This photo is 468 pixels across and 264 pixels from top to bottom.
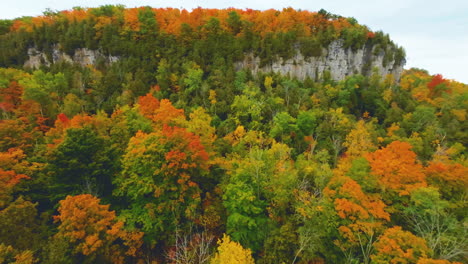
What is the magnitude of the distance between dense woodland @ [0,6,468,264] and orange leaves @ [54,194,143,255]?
0.41 ft

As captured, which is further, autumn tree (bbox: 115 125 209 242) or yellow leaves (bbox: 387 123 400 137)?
yellow leaves (bbox: 387 123 400 137)

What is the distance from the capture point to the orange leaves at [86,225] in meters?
16.1

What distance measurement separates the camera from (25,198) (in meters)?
18.4

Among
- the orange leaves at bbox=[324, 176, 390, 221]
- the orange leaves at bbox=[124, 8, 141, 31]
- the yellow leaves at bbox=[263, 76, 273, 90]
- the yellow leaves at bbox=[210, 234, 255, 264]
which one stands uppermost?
the orange leaves at bbox=[124, 8, 141, 31]

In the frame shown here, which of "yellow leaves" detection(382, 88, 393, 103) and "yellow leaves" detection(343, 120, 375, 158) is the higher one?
"yellow leaves" detection(382, 88, 393, 103)

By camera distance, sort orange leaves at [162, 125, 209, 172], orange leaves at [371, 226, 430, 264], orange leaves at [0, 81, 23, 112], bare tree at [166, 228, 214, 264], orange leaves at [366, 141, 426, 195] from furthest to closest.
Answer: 1. orange leaves at [0, 81, 23, 112]
2. orange leaves at [162, 125, 209, 172]
3. orange leaves at [366, 141, 426, 195]
4. bare tree at [166, 228, 214, 264]
5. orange leaves at [371, 226, 430, 264]

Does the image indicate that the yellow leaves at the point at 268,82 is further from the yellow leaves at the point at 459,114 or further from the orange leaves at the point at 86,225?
the orange leaves at the point at 86,225

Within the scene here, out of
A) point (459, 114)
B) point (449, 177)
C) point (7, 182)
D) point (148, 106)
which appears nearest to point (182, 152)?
point (7, 182)

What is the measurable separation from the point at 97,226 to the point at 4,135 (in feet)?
44.0

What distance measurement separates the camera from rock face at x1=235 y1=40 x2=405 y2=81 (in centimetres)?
4712

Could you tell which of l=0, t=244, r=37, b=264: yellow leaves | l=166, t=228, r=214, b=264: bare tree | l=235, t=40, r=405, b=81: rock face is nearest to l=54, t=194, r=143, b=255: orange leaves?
l=0, t=244, r=37, b=264: yellow leaves

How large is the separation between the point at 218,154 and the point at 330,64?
111ft

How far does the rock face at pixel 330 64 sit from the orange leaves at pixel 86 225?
1484 inches

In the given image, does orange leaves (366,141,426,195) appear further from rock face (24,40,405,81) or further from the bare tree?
rock face (24,40,405,81)
